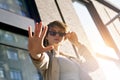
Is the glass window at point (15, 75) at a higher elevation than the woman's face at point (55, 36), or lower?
lower

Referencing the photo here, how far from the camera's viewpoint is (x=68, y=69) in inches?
87.2

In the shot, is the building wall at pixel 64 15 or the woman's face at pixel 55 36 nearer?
the woman's face at pixel 55 36

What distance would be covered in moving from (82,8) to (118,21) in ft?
5.26

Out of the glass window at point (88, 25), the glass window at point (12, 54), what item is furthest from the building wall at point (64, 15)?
the glass window at point (12, 54)

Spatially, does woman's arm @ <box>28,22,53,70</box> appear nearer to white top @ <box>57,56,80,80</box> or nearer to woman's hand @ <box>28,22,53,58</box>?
woman's hand @ <box>28,22,53,58</box>

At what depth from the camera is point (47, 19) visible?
197 inches

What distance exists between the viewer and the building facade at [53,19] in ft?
12.9

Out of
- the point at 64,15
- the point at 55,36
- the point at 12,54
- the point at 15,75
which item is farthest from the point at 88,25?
the point at 55,36

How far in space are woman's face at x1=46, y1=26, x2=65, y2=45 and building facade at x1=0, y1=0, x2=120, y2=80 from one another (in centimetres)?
54

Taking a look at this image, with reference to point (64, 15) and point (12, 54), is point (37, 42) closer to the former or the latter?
point (12, 54)

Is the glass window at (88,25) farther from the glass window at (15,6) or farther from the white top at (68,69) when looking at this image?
the white top at (68,69)

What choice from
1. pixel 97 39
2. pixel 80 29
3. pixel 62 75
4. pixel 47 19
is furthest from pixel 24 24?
pixel 97 39

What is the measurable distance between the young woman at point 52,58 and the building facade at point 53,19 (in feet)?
1.63

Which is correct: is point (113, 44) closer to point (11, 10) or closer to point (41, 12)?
point (41, 12)
